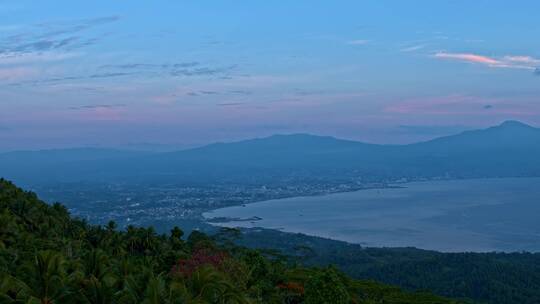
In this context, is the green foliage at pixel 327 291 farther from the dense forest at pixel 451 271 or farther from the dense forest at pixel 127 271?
the dense forest at pixel 451 271

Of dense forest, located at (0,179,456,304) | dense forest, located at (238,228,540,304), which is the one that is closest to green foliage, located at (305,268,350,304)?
dense forest, located at (0,179,456,304)

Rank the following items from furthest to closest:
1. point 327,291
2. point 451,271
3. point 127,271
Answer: point 451,271
point 327,291
point 127,271

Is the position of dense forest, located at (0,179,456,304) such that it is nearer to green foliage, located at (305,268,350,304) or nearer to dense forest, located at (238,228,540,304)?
green foliage, located at (305,268,350,304)

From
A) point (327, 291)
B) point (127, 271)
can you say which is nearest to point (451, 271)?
point (327, 291)

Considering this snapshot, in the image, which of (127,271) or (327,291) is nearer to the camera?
(127,271)

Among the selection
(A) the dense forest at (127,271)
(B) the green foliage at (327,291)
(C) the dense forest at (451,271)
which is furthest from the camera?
(C) the dense forest at (451,271)

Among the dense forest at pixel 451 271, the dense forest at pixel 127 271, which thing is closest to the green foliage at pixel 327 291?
the dense forest at pixel 127 271

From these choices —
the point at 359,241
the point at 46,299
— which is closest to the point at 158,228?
the point at 359,241

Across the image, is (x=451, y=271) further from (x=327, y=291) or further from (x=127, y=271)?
(x=127, y=271)
